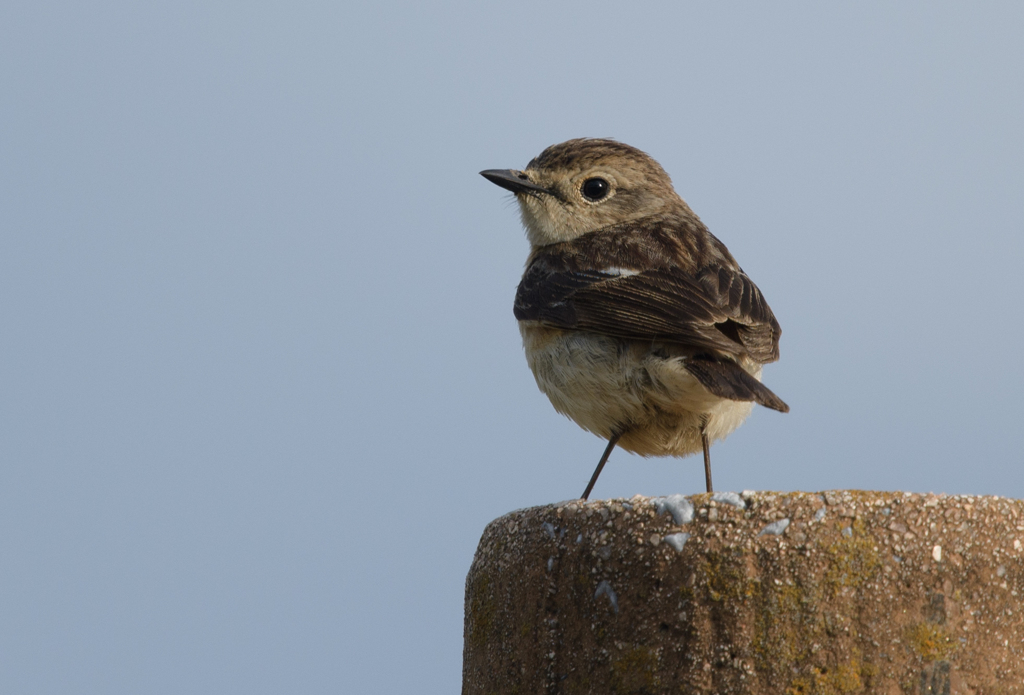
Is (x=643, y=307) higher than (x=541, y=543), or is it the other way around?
(x=643, y=307)

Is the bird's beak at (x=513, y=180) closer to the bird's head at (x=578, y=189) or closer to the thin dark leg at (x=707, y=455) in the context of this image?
the bird's head at (x=578, y=189)

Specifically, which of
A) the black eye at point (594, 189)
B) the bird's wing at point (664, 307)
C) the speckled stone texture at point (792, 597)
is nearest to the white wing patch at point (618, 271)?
the bird's wing at point (664, 307)

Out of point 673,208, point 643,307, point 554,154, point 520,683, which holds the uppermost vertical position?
point 554,154

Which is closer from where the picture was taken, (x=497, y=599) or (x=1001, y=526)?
(x=1001, y=526)

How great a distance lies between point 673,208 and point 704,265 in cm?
165

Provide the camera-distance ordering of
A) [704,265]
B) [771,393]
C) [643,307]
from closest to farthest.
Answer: [771,393], [643,307], [704,265]

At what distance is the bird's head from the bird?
3 centimetres

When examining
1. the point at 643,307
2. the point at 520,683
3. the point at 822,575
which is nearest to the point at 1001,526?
the point at 822,575

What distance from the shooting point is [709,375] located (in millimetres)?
5008

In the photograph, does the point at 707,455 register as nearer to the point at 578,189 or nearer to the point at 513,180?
the point at 578,189

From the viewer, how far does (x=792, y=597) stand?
318 cm

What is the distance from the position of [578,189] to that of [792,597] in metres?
4.65

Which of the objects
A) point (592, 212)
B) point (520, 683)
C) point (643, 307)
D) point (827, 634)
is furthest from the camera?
point (592, 212)

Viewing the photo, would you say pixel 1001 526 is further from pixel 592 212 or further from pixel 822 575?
pixel 592 212
